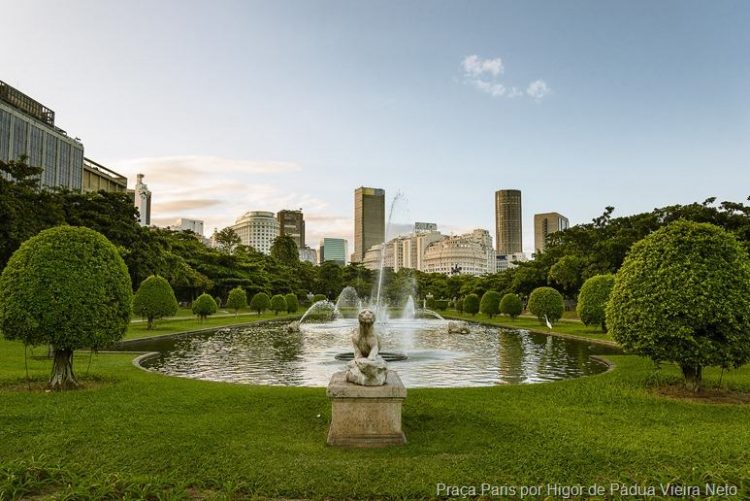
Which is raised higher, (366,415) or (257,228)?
(257,228)

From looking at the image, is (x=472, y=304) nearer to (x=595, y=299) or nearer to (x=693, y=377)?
(x=595, y=299)

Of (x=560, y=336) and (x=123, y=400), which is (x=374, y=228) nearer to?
(x=560, y=336)

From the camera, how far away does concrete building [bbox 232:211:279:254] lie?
178m

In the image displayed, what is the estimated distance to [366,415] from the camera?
646 centimetres

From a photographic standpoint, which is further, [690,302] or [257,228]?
[257,228]

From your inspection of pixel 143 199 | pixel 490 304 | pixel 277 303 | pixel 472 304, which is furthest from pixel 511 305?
pixel 143 199

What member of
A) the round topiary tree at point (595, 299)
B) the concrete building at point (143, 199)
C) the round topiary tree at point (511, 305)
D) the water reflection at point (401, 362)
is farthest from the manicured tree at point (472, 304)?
the concrete building at point (143, 199)

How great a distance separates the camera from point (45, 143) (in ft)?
230

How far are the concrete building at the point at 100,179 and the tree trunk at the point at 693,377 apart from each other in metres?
89.5

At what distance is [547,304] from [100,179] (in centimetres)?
8617

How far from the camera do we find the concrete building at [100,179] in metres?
86.1

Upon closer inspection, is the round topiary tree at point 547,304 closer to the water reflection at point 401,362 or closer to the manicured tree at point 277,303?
the water reflection at point 401,362

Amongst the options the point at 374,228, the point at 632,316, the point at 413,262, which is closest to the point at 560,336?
the point at 632,316

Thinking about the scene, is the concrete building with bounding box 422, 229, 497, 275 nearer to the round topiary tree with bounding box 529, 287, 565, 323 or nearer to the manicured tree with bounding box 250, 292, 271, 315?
the manicured tree with bounding box 250, 292, 271, 315
